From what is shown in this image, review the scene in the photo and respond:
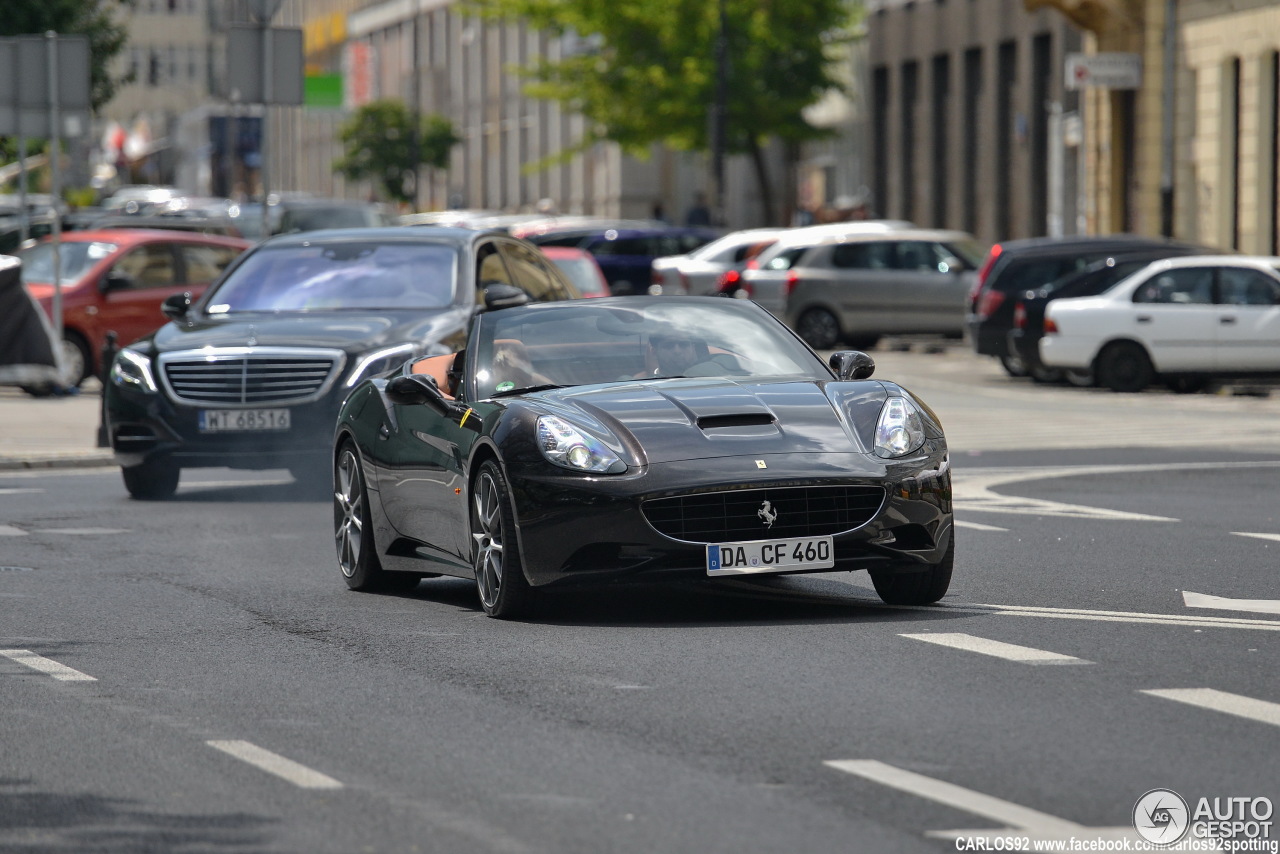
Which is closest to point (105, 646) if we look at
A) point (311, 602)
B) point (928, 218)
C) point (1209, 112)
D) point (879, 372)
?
point (311, 602)

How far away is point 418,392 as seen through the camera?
10344mm

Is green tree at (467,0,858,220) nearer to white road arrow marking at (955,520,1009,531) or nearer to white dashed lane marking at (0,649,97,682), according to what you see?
white road arrow marking at (955,520,1009,531)

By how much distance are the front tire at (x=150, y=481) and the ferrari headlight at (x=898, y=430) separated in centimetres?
723

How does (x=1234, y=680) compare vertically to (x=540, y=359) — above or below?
below

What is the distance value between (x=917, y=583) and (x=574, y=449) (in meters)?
1.46

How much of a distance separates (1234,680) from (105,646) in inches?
153

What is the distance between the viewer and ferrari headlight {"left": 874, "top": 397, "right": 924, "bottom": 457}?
9375mm

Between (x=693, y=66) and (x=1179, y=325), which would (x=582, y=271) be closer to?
(x=1179, y=325)

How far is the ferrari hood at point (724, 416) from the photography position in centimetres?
921

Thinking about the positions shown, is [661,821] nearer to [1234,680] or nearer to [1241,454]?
[1234,680]

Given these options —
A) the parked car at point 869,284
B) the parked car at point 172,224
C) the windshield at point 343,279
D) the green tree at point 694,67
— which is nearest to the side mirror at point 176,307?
the windshield at point 343,279

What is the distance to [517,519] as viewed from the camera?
9.28 metres

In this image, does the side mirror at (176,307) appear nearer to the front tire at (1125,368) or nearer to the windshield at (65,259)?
the windshield at (65,259)

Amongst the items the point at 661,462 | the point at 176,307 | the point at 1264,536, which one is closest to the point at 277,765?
the point at 661,462
